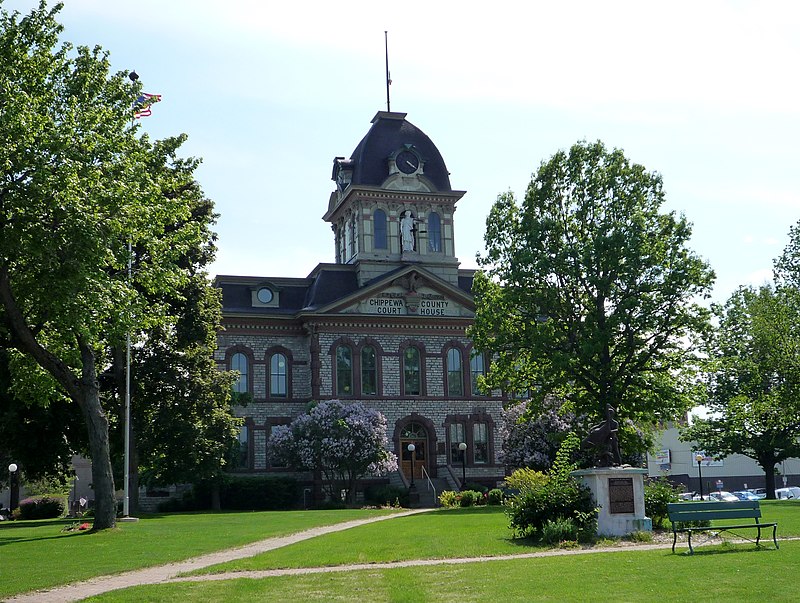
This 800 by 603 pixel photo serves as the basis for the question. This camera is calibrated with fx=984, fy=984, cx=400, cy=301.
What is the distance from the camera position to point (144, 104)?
2948 cm

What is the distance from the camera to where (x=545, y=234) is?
36.3 m

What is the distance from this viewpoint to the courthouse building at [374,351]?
169 feet

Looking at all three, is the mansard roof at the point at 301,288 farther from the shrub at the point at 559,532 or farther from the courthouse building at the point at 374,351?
the shrub at the point at 559,532

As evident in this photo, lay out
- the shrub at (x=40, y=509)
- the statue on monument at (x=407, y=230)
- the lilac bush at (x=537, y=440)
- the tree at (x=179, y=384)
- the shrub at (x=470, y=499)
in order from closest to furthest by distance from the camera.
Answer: the tree at (x=179, y=384), the shrub at (x=470, y=499), the shrub at (x=40, y=509), the lilac bush at (x=537, y=440), the statue on monument at (x=407, y=230)

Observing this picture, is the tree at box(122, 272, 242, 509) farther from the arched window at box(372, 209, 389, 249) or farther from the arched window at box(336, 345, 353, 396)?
the arched window at box(372, 209, 389, 249)

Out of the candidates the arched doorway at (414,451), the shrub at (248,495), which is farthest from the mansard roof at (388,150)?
the shrub at (248,495)

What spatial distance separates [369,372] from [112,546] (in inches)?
1218

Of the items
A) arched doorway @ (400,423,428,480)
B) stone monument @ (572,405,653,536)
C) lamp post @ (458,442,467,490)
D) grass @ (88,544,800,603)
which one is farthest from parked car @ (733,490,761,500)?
grass @ (88,544,800,603)

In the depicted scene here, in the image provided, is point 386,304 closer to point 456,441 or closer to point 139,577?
point 456,441

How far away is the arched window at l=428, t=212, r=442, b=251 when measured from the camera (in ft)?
185

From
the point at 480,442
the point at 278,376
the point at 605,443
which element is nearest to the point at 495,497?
the point at 480,442

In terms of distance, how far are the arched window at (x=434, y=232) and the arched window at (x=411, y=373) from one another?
688 centimetres

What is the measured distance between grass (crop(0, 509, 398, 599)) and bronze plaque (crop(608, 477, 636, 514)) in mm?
8376

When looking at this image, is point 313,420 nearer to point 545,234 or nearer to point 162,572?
point 545,234
